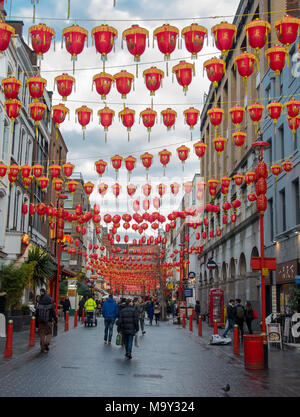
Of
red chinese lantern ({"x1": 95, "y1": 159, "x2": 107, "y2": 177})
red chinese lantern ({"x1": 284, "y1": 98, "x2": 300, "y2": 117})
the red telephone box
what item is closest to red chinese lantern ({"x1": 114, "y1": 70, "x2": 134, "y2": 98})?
red chinese lantern ({"x1": 284, "y1": 98, "x2": 300, "y2": 117})

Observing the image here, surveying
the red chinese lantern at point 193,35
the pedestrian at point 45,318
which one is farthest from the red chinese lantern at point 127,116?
the pedestrian at point 45,318

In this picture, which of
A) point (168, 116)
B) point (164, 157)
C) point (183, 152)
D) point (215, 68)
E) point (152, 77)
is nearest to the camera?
point (215, 68)

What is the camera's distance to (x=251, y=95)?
3609 cm

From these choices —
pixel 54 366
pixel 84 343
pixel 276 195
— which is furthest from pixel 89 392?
pixel 276 195

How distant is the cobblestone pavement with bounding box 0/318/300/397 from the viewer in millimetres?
10375

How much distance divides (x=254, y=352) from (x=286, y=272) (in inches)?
468

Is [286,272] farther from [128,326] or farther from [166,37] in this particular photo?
[166,37]

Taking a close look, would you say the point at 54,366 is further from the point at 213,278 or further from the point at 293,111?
the point at 213,278

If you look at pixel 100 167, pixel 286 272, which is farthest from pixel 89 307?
pixel 286 272

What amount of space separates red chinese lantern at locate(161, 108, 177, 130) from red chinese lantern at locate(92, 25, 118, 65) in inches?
183

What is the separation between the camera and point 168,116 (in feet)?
58.8

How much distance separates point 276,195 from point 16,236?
15298 millimetres

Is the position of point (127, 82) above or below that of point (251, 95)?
below

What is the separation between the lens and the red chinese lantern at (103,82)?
15.4 m
